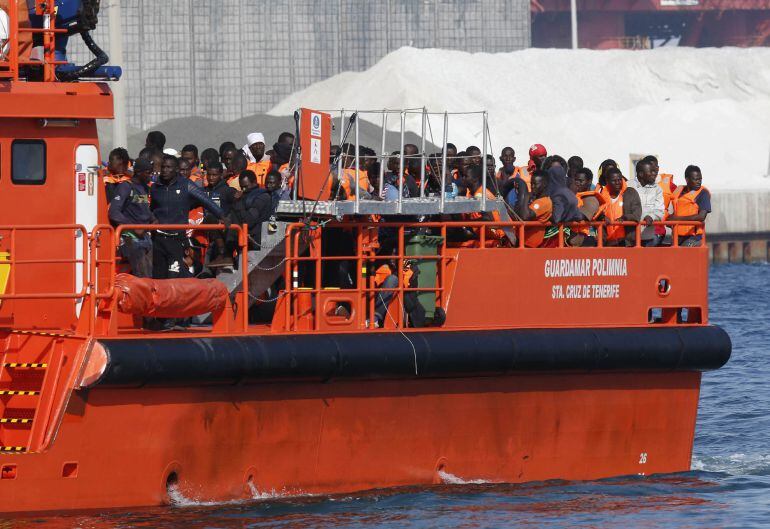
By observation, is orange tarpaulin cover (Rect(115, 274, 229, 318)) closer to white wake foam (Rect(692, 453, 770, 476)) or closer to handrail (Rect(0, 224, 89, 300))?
handrail (Rect(0, 224, 89, 300))

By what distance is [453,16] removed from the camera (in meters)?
54.5

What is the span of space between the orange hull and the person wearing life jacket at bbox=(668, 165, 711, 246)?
1211 millimetres

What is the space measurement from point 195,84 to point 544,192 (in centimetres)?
3860

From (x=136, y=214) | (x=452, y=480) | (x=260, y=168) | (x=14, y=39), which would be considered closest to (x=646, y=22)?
(x=260, y=168)

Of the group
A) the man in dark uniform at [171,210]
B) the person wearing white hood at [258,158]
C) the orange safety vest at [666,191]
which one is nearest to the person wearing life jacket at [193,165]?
the person wearing white hood at [258,158]

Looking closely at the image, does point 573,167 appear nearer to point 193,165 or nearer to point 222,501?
point 193,165

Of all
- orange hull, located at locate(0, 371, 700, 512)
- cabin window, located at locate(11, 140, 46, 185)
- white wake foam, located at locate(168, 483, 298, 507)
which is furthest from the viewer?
cabin window, located at locate(11, 140, 46, 185)

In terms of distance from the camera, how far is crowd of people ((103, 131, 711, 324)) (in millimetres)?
11328

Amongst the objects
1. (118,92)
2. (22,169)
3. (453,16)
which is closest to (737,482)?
(22,169)

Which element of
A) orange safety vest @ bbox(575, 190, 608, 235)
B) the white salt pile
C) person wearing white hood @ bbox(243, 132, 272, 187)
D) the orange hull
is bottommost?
the orange hull

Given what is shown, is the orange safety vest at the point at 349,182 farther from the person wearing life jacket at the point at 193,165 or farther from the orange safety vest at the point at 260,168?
the person wearing life jacket at the point at 193,165

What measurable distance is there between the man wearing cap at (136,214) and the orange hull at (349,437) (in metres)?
1.09

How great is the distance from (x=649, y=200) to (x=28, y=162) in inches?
202

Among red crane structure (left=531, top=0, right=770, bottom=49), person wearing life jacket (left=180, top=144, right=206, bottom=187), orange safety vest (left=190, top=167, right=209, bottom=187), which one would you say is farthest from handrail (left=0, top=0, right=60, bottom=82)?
red crane structure (left=531, top=0, right=770, bottom=49)
